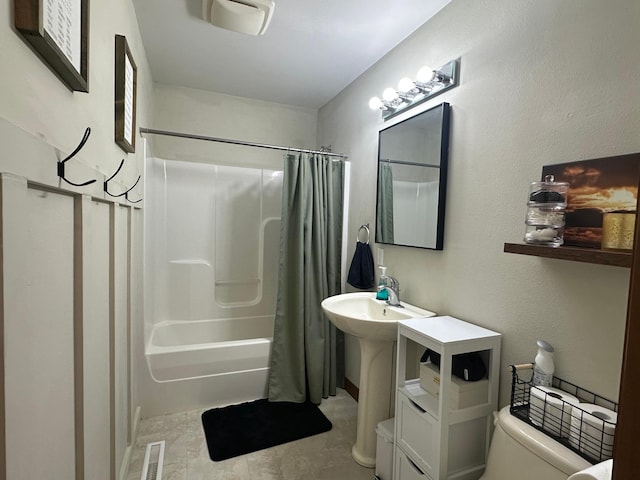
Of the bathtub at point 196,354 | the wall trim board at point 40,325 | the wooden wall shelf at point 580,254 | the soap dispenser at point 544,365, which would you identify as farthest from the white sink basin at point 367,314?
the wall trim board at point 40,325

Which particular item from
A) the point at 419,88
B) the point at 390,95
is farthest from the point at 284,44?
the point at 419,88

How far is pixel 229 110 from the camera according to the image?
2.88 metres

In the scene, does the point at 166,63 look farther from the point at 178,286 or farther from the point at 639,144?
the point at 639,144

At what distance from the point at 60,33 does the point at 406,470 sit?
1882 mm

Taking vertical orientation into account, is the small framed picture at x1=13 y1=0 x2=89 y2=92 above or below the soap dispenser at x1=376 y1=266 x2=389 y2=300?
above

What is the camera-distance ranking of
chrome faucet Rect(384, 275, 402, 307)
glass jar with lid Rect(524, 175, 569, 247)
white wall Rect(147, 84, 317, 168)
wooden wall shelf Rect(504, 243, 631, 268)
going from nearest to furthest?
wooden wall shelf Rect(504, 243, 631, 268), glass jar with lid Rect(524, 175, 569, 247), chrome faucet Rect(384, 275, 402, 307), white wall Rect(147, 84, 317, 168)

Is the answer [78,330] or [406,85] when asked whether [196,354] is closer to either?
[78,330]

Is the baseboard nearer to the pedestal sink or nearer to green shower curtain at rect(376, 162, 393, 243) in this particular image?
the pedestal sink

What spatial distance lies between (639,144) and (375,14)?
1355 mm

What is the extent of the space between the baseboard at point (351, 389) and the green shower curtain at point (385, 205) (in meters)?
→ 1.17

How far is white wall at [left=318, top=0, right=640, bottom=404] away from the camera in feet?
3.26

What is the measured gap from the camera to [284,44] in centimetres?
201

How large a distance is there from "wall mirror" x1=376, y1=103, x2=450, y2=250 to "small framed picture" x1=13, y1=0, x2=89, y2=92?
146 centimetres

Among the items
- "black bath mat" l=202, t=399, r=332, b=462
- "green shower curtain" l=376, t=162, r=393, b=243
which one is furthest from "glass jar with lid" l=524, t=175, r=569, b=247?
"black bath mat" l=202, t=399, r=332, b=462
